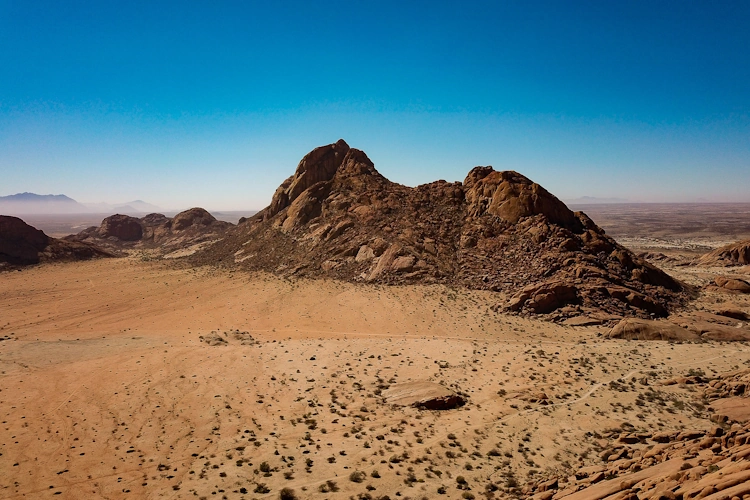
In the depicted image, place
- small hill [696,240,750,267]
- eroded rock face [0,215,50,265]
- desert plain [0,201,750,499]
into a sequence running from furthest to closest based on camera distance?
1. eroded rock face [0,215,50,265]
2. small hill [696,240,750,267]
3. desert plain [0,201,750,499]

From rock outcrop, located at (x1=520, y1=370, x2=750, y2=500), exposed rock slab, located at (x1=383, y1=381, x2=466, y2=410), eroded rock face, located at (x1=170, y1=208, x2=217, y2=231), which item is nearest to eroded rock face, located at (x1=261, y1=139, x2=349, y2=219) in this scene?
eroded rock face, located at (x1=170, y1=208, x2=217, y2=231)

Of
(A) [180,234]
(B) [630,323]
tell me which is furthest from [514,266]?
(A) [180,234]

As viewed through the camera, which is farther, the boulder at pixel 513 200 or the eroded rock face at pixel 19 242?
the eroded rock face at pixel 19 242

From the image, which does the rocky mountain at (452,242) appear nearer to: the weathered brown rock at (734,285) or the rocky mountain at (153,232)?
the weathered brown rock at (734,285)

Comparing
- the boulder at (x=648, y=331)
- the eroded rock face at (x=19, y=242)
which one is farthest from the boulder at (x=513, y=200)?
the eroded rock face at (x=19, y=242)

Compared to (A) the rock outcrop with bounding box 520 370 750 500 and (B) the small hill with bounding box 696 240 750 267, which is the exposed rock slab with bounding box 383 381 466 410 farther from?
(B) the small hill with bounding box 696 240 750 267

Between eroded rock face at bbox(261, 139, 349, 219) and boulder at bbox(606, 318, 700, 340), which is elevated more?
eroded rock face at bbox(261, 139, 349, 219)

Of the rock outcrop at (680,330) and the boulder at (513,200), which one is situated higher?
the boulder at (513,200)
